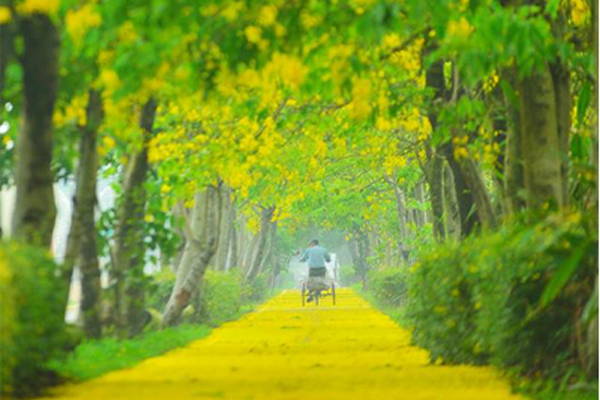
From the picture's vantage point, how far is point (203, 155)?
21.1 metres

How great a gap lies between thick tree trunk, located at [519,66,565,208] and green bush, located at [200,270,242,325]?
13.7m

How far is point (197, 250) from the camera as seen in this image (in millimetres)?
25031

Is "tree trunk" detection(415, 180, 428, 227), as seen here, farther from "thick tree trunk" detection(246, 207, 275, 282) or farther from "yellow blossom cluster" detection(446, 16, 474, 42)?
"yellow blossom cluster" detection(446, 16, 474, 42)

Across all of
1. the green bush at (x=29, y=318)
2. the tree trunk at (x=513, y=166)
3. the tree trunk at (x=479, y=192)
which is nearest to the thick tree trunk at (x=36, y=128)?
the green bush at (x=29, y=318)

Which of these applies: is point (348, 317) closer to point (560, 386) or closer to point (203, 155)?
point (203, 155)

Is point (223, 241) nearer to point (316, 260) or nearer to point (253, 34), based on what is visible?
point (316, 260)

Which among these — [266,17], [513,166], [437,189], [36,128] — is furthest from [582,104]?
[437,189]

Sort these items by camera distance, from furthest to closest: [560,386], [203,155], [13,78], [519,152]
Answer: [203,155], [519,152], [13,78], [560,386]

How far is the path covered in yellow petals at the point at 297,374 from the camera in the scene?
425 inches

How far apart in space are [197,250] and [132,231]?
7325mm

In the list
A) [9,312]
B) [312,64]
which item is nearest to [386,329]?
[312,64]

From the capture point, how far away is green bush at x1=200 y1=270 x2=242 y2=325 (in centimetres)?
2691

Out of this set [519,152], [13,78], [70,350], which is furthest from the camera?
[519,152]

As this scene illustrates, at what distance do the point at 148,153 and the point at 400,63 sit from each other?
4.03m
